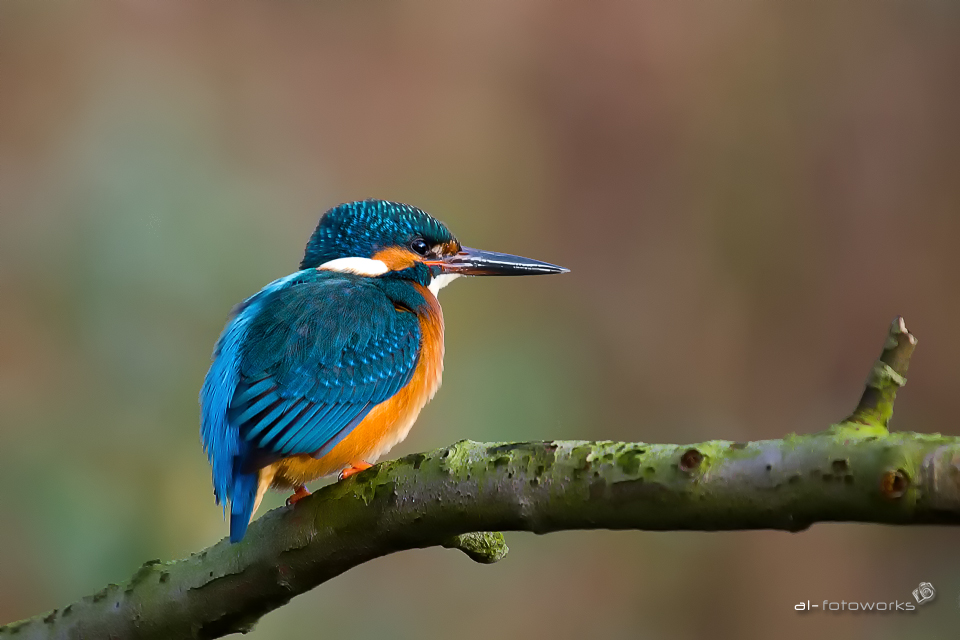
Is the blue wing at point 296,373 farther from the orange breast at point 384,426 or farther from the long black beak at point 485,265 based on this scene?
the long black beak at point 485,265

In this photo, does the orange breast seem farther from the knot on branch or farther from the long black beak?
the knot on branch

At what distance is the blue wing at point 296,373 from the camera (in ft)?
4.83

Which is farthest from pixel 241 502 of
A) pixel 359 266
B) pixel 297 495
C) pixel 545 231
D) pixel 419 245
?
pixel 545 231

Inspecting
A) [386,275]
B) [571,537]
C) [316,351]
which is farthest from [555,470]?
[571,537]

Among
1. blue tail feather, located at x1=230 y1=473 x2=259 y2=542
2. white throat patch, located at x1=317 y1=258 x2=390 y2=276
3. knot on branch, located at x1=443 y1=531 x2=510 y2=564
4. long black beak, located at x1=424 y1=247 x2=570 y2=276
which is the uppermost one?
white throat patch, located at x1=317 y1=258 x2=390 y2=276

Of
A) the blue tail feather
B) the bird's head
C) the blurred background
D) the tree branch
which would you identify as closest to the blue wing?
the blue tail feather

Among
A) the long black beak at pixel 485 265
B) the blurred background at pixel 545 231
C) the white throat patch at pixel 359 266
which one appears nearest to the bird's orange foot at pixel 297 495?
the white throat patch at pixel 359 266

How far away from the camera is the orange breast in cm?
159

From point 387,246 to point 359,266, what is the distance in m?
0.09

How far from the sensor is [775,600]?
3.31m

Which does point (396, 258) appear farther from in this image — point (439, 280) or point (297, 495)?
point (297, 495)

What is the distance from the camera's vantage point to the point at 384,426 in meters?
1.71

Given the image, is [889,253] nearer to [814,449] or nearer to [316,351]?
[316,351]

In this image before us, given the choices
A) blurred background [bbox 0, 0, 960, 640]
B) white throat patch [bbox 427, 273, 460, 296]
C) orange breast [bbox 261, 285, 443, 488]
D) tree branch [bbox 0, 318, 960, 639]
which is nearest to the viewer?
tree branch [bbox 0, 318, 960, 639]
